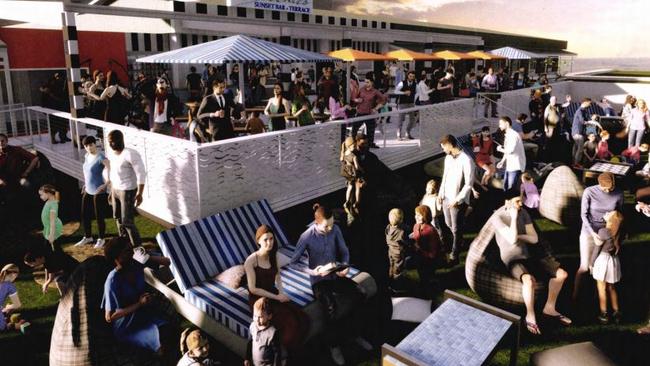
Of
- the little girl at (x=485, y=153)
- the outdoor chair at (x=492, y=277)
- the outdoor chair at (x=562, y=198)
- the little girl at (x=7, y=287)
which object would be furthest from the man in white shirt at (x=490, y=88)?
the little girl at (x=7, y=287)

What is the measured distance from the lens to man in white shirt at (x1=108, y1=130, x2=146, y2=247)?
7.16m

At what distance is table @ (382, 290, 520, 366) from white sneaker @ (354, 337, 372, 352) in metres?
1.05

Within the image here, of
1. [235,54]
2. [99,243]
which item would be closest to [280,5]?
[235,54]

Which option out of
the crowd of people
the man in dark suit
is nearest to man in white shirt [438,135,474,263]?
the man in dark suit

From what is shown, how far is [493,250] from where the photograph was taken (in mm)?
6074

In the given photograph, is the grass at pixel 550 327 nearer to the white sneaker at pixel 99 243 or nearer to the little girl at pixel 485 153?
→ the white sneaker at pixel 99 243

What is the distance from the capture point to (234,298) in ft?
18.8

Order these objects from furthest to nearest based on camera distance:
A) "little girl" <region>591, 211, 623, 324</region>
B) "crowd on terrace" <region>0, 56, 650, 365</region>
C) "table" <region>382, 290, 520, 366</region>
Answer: "little girl" <region>591, 211, 623, 324</region> → "crowd on terrace" <region>0, 56, 650, 365</region> → "table" <region>382, 290, 520, 366</region>

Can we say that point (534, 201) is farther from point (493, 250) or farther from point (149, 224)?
point (149, 224)

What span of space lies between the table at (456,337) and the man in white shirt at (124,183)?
488cm

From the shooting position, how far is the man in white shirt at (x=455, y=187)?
7.20m

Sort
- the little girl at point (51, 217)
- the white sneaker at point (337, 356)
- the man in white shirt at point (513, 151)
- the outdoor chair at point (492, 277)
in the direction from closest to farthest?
the white sneaker at point (337, 356), the outdoor chair at point (492, 277), the little girl at point (51, 217), the man in white shirt at point (513, 151)

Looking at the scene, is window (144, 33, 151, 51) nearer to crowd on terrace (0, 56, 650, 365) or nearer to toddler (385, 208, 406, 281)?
crowd on terrace (0, 56, 650, 365)

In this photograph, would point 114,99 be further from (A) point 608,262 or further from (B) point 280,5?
(A) point 608,262
